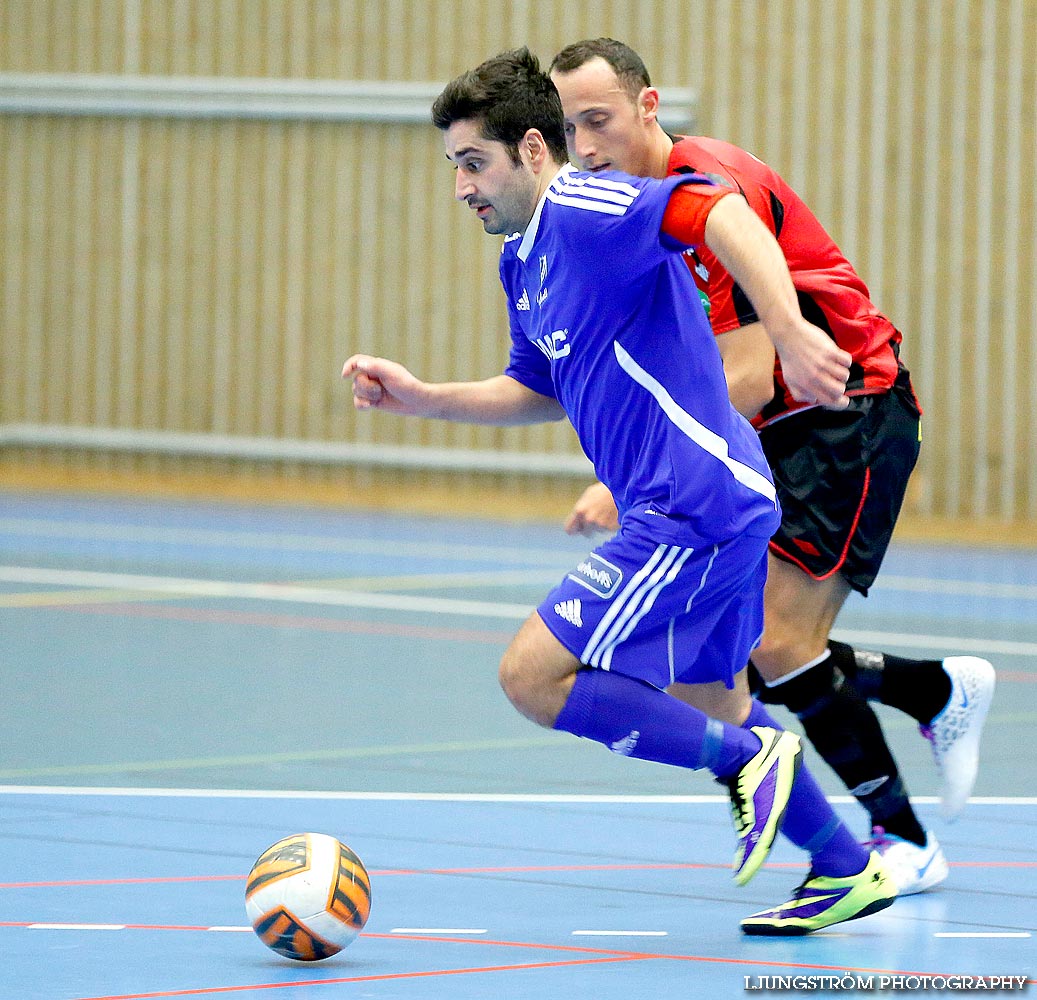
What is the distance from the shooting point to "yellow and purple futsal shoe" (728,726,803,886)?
403 cm

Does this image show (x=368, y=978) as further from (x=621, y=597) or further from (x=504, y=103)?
(x=504, y=103)

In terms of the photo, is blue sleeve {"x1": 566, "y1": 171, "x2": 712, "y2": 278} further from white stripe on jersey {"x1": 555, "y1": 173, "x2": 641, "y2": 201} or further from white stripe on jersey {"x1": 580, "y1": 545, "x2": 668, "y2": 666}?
white stripe on jersey {"x1": 580, "y1": 545, "x2": 668, "y2": 666}

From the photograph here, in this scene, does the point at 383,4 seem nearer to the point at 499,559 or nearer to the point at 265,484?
the point at 265,484

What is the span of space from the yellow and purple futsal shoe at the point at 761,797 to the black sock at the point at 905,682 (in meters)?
0.94

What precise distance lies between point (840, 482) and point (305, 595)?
21.2 ft

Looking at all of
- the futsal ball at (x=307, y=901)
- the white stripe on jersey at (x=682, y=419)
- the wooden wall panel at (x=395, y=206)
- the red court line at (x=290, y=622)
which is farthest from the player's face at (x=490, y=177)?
the wooden wall panel at (x=395, y=206)

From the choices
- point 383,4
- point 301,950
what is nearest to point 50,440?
point 383,4

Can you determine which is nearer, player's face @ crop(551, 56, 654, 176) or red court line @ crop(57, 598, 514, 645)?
player's face @ crop(551, 56, 654, 176)

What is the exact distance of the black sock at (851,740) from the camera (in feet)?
16.0

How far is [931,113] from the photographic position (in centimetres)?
1569

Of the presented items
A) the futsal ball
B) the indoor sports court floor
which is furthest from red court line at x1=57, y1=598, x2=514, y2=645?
the futsal ball

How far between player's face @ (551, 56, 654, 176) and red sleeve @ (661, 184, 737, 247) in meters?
0.92

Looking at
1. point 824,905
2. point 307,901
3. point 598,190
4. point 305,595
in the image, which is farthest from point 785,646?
point 305,595

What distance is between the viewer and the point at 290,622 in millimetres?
10016
